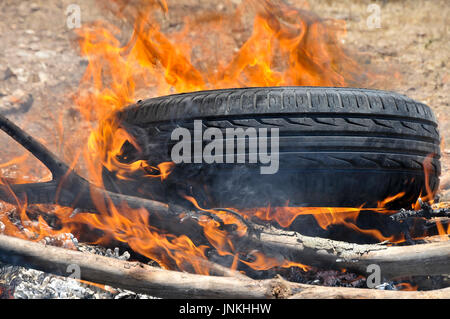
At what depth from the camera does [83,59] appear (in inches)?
258

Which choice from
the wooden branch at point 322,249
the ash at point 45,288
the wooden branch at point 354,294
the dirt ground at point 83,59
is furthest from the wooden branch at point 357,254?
the dirt ground at point 83,59

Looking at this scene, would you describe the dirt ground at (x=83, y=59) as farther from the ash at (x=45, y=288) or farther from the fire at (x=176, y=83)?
the ash at (x=45, y=288)

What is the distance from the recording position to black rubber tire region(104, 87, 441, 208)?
8.34 ft

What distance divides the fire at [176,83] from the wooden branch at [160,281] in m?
0.36

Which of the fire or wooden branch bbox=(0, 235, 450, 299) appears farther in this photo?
the fire

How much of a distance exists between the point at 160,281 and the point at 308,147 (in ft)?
3.48

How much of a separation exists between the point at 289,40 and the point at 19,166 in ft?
10.5

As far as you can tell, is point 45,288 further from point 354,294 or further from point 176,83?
point 176,83

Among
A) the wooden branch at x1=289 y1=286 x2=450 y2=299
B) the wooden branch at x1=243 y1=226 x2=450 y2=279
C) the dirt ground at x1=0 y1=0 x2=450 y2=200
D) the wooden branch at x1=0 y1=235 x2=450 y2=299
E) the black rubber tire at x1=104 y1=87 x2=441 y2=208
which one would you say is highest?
the dirt ground at x1=0 y1=0 x2=450 y2=200

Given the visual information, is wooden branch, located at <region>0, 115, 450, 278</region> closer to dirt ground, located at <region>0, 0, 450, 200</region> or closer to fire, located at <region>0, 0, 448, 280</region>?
fire, located at <region>0, 0, 448, 280</region>

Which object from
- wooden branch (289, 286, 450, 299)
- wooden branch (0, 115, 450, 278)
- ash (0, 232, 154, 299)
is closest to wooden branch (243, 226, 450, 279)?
wooden branch (0, 115, 450, 278)

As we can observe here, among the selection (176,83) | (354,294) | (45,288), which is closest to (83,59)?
(176,83)

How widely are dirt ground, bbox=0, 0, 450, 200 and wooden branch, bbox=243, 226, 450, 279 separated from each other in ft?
7.51

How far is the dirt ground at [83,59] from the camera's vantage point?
605 cm
